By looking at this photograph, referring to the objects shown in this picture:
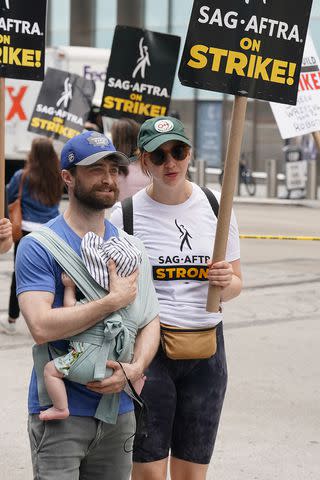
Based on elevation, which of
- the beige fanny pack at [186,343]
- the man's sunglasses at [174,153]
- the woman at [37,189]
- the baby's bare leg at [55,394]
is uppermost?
the man's sunglasses at [174,153]

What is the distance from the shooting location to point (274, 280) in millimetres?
12492

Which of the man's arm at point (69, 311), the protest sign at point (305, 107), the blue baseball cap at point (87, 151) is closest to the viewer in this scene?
the man's arm at point (69, 311)

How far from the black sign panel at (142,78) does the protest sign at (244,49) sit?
4571 millimetres

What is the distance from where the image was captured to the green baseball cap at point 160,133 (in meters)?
4.02

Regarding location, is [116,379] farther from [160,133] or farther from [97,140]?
[160,133]

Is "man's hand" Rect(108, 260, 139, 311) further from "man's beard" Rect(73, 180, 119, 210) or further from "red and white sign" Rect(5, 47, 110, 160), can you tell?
"red and white sign" Rect(5, 47, 110, 160)

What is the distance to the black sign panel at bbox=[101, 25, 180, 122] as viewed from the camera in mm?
8922

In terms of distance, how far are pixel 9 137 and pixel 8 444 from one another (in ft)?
56.5

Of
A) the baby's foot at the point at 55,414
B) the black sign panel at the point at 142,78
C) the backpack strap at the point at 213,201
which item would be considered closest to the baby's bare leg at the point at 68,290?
the baby's foot at the point at 55,414

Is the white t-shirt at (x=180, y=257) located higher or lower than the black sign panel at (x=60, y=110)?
higher

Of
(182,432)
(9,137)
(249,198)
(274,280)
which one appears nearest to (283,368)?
(182,432)

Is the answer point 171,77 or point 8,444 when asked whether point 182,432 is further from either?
point 171,77

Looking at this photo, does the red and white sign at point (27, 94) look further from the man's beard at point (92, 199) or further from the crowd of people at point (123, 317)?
the man's beard at point (92, 199)

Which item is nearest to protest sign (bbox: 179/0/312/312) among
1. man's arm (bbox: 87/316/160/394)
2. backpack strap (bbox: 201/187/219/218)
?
backpack strap (bbox: 201/187/219/218)
